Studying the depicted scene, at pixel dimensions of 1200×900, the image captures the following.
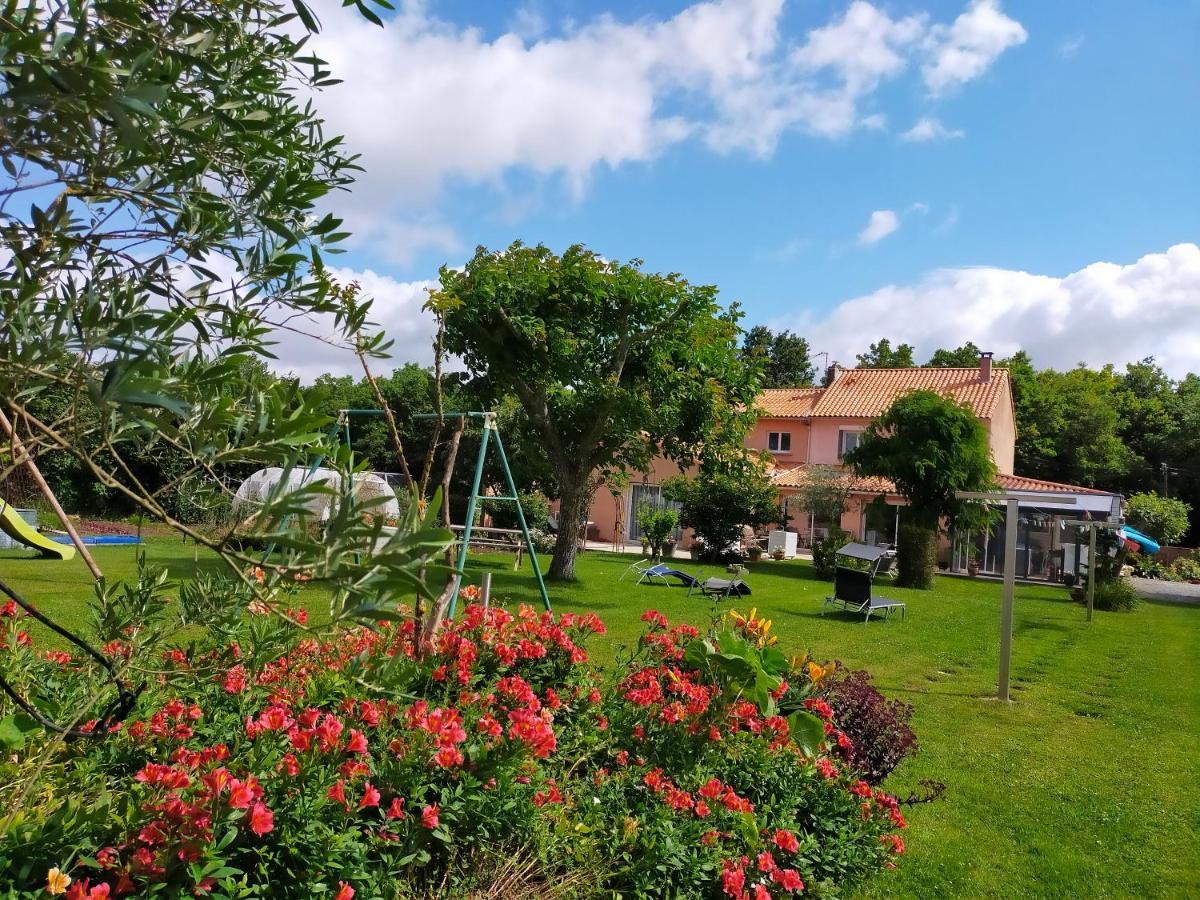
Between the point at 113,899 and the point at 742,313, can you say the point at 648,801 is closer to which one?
the point at 113,899

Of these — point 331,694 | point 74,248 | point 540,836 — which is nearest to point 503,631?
point 331,694

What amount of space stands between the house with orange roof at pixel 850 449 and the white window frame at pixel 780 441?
0.04 m

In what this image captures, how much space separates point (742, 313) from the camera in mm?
15094

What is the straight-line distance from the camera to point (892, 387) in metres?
36.6

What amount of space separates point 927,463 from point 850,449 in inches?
418

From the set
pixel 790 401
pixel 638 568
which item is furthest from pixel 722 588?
pixel 790 401

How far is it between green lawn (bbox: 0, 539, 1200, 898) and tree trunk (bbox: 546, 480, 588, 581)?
0.51 meters

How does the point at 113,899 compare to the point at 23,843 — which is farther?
the point at 113,899

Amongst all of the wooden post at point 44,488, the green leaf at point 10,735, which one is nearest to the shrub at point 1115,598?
the green leaf at point 10,735

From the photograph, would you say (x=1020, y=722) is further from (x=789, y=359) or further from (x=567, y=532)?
(x=789, y=359)

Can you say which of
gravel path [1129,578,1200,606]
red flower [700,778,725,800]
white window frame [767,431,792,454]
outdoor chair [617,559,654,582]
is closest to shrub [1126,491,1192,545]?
gravel path [1129,578,1200,606]

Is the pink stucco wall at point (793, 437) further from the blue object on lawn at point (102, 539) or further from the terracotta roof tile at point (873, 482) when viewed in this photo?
the blue object on lawn at point (102, 539)

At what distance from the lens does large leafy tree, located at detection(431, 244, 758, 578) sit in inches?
564

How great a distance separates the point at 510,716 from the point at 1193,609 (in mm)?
23500
